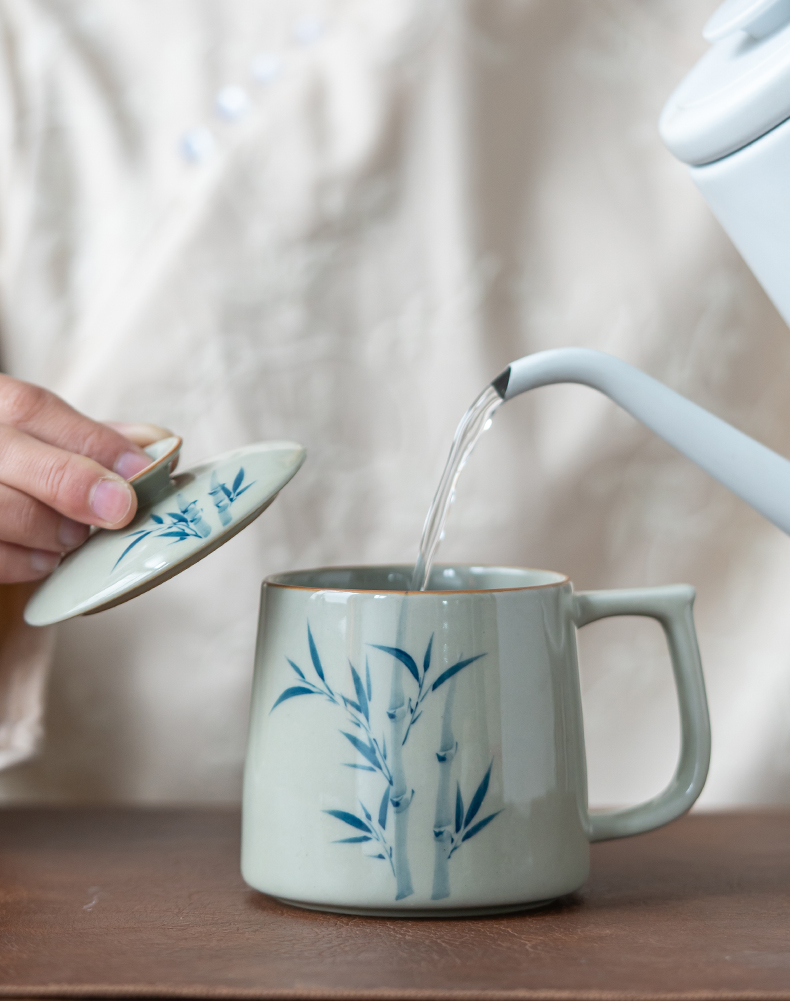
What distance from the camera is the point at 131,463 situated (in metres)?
0.59

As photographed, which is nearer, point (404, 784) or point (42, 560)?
point (404, 784)

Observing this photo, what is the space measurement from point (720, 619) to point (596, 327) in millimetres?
245

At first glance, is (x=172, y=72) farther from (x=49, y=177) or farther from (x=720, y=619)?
(x=720, y=619)

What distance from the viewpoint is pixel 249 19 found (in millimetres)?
874

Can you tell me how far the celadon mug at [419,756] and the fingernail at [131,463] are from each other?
13 centimetres

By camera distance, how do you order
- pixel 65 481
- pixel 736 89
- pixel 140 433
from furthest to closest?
pixel 140 433
pixel 65 481
pixel 736 89

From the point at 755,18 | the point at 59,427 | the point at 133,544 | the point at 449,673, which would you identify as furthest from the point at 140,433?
the point at 755,18

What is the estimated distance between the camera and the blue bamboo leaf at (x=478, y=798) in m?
0.47

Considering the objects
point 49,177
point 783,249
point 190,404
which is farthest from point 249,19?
point 783,249

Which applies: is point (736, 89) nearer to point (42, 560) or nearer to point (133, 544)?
point (133, 544)

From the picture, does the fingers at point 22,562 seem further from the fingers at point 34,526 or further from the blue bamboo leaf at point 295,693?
the blue bamboo leaf at point 295,693

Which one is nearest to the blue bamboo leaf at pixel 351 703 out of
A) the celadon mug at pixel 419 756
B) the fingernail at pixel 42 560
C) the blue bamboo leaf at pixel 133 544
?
the celadon mug at pixel 419 756

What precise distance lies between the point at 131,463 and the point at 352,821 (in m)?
0.23

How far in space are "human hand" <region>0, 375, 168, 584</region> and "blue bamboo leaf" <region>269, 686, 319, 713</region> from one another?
113 mm
